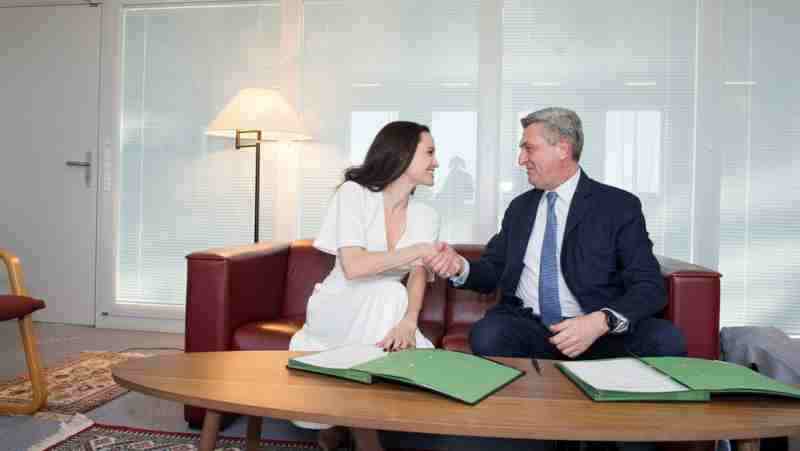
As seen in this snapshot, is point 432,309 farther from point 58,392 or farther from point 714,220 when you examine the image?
point 714,220

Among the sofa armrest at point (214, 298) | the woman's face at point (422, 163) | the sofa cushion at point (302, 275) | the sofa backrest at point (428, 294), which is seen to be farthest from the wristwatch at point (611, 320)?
the sofa cushion at point (302, 275)

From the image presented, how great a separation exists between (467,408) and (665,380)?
383 millimetres

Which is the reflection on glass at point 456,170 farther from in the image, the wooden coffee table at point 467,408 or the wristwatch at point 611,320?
the wooden coffee table at point 467,408

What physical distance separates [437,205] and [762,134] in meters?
1.79

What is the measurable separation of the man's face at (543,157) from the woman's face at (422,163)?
31 cm

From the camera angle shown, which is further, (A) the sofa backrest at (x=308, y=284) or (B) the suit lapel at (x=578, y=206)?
(A) the sofa backrest at (x=308, y=284)

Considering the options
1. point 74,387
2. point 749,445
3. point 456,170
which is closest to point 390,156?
point 749,445

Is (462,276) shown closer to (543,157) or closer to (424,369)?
(543,157)

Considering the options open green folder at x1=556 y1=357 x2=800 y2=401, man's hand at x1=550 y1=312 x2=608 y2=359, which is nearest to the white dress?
man's hand at x1=550 y1=312 x2=608 y2=359

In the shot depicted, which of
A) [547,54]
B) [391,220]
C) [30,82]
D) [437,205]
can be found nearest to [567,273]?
[391,220]

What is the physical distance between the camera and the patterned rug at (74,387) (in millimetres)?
2311

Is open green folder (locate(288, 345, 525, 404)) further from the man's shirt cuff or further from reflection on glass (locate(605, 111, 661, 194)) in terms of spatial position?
reflection on glass (locate(605, 111, 661, 194))

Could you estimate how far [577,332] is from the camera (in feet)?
5.05

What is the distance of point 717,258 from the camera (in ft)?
10.9
